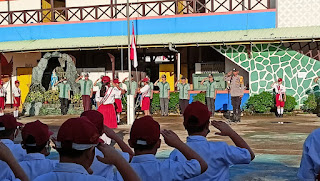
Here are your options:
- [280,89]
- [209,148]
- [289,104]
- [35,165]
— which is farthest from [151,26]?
[35,165]

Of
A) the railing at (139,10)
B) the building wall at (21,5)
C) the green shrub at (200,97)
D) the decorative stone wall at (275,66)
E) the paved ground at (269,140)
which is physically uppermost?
the building wall at (21,5)

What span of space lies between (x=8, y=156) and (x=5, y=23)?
71.7 ft

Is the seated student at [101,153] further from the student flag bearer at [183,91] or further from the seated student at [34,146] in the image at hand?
the student flag bearer at [183,91]

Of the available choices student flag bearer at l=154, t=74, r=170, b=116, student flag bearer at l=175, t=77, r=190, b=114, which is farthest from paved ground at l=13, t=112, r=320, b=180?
student flag bearer at l=154, t=74, r=170, b=116

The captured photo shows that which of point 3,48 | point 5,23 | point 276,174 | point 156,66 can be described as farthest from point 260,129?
point 5,23

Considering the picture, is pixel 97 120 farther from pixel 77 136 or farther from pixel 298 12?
pixel 298 12

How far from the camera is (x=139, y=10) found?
71.2 ft

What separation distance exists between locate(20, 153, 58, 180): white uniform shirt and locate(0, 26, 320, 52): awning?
1474cm

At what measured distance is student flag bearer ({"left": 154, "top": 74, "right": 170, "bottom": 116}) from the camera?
18.5 m

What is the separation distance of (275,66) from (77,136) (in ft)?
55.7

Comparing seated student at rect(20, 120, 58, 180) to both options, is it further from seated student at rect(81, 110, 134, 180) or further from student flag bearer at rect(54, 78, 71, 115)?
student flag bearer at rect(54, 78, 71, 115)

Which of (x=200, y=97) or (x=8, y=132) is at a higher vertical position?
(x=8, y=132)

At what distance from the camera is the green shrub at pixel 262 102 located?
17547 mm

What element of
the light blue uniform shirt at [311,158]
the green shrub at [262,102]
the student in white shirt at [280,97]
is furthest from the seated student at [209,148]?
the green shrub at [262,102]
